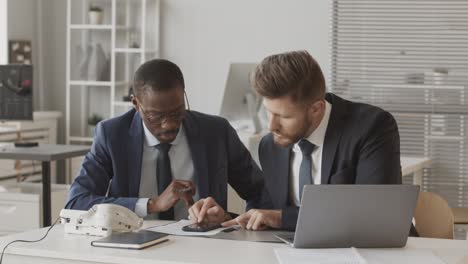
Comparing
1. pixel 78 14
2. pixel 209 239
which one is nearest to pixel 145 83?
pixel 209 239

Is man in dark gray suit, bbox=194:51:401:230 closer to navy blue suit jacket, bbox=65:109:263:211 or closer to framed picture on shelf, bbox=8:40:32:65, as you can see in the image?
navy blue suit jacket, bbox=65:109:263:211

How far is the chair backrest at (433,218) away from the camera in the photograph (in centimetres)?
301

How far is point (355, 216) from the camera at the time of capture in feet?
7.53

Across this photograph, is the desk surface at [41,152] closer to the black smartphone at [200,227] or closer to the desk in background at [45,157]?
the desk in background at [45,157]

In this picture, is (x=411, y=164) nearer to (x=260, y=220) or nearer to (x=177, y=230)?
(x=260, y=220)

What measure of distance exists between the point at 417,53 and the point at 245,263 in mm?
4357

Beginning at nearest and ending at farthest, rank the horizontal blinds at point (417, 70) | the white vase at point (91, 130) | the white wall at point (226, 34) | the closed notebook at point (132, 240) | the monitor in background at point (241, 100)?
the closed notebook at point (132, 240), the monitor in background at point (241, 100), the horizontal blinds at point (417, 70), the white wall at point (226, 34), the white vase at point (91, 130)

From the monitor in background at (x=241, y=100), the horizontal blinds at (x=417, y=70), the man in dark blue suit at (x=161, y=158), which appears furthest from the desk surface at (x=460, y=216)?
the man in dark blue suit at (x=161, y=158)

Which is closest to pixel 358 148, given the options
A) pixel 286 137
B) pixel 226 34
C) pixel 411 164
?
pixel 286 137

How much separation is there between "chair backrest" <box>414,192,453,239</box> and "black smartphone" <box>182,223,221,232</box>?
→ 80 centimetres

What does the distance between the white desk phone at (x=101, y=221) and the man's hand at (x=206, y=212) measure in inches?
8.1

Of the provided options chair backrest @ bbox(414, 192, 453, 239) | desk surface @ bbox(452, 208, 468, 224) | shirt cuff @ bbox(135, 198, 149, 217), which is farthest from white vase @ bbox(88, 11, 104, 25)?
chair backrest @ bbox(414, 192, 453, 239)

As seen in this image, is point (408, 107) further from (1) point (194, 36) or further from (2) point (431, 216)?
(2) point (431, 216)

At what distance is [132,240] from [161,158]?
69cm
